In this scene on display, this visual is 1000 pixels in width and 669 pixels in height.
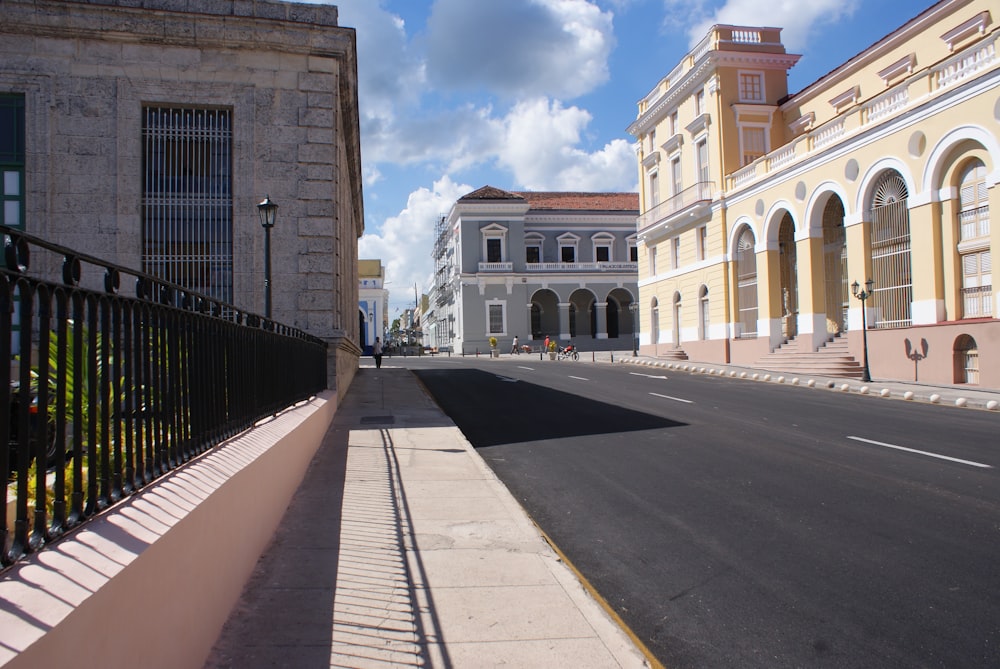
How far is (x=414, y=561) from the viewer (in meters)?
5.25

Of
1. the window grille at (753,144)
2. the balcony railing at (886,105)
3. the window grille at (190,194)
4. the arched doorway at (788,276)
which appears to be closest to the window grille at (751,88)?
the window grille at (753,144)

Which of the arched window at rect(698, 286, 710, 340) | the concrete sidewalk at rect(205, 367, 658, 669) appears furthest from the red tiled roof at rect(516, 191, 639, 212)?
the concrete sidewalk at rect(205, 367, 658, 669)

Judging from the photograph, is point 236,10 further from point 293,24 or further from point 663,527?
point 663,527

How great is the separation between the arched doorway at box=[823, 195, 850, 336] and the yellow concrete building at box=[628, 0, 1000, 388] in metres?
0.05

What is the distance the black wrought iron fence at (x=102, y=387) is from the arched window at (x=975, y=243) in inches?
750

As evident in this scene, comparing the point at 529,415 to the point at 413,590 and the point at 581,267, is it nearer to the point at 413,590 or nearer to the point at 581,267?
the point at 413,590

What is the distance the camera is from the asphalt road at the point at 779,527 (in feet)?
13.2

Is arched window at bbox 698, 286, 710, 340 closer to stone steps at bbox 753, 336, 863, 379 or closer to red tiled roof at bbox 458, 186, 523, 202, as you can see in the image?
stone steps at bbox 753, 336, 863, 379

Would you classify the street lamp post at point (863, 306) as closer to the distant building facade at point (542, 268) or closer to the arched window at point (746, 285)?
the arched window at point (746, 285)

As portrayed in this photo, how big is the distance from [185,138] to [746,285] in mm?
23145

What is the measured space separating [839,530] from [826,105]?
2818cm

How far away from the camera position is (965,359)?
61.9ft

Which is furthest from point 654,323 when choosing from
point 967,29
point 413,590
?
point 413,590

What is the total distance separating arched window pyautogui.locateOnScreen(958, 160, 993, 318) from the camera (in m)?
18.5
